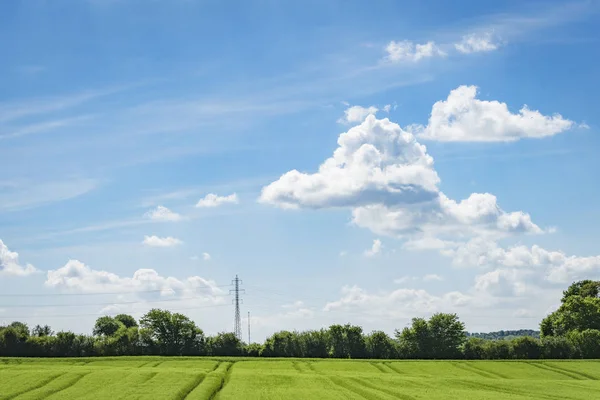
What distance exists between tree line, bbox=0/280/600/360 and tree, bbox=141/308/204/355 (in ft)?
0.82

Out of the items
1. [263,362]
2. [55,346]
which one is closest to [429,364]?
[263,362]

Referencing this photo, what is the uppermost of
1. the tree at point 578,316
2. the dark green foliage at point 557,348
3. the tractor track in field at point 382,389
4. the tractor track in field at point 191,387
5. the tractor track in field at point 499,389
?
the tree at point 578,316

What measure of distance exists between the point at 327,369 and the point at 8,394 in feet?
189

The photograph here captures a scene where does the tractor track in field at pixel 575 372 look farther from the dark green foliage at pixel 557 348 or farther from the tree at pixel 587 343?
the tree at pixel 587 343

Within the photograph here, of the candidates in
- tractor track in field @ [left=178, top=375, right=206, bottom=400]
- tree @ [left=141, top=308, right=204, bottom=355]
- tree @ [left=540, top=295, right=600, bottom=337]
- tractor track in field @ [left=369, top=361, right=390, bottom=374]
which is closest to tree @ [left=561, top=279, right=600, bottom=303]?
tree @ [left=540, top=295, right=600, bottom=337]

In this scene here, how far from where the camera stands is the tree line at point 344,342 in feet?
485

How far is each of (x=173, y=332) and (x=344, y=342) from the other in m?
44.6

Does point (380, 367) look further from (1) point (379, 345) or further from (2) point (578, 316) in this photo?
(2) point (578, 316)

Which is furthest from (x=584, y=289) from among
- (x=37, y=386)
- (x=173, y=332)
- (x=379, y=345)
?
(x=37, y=386)

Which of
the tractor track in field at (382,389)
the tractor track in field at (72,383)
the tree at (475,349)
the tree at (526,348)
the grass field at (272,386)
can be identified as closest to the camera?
the grass field at (272,386)

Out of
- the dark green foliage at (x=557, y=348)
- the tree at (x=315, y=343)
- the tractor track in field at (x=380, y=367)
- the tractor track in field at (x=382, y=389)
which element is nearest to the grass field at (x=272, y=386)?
the tractor track in field at (x=382, y=389)

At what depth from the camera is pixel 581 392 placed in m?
79.4

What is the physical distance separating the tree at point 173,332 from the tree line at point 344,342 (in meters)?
0.25

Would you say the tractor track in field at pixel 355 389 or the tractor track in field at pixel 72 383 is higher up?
the tractor track in field at pixel 72 383
